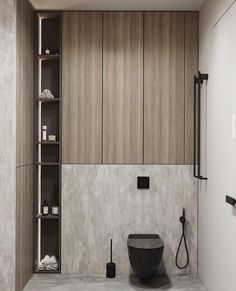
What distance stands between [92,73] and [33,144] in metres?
0.95

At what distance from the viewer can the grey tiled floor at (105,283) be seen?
12.8ft

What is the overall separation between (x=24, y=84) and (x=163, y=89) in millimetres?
1415

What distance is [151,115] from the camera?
14.4 feet

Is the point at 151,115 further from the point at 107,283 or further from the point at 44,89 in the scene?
the point at 107,283

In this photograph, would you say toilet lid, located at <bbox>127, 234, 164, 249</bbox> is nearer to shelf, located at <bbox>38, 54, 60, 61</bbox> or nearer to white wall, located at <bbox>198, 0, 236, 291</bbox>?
white wall, located at <bbox>198, 0, 236, 291</bbox>

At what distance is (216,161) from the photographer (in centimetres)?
348

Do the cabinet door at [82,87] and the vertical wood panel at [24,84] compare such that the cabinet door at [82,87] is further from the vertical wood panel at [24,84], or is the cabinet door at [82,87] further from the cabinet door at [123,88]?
the vertical wood panel at [24,84]

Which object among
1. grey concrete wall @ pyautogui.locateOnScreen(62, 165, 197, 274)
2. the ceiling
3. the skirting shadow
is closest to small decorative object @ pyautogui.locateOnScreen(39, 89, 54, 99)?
grey concrete wall @ pyautogui.locateOnScreen(62, 165, 197, 274)

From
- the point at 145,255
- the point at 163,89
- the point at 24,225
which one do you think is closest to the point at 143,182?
the point at 145,255

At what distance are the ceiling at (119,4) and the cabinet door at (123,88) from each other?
14 cm

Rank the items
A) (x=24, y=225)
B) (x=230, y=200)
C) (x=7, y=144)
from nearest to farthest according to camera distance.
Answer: (x=230, y=200) → (x=7, y=144) → (x=24, y=225)

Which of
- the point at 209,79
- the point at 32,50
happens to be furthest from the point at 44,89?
the point at 209,79

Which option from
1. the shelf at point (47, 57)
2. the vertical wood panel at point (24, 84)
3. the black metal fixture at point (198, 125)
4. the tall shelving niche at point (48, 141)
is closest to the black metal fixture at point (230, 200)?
the black metal fixture at point (198, 125)

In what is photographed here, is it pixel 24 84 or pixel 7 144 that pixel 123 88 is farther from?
pixel 7 144
